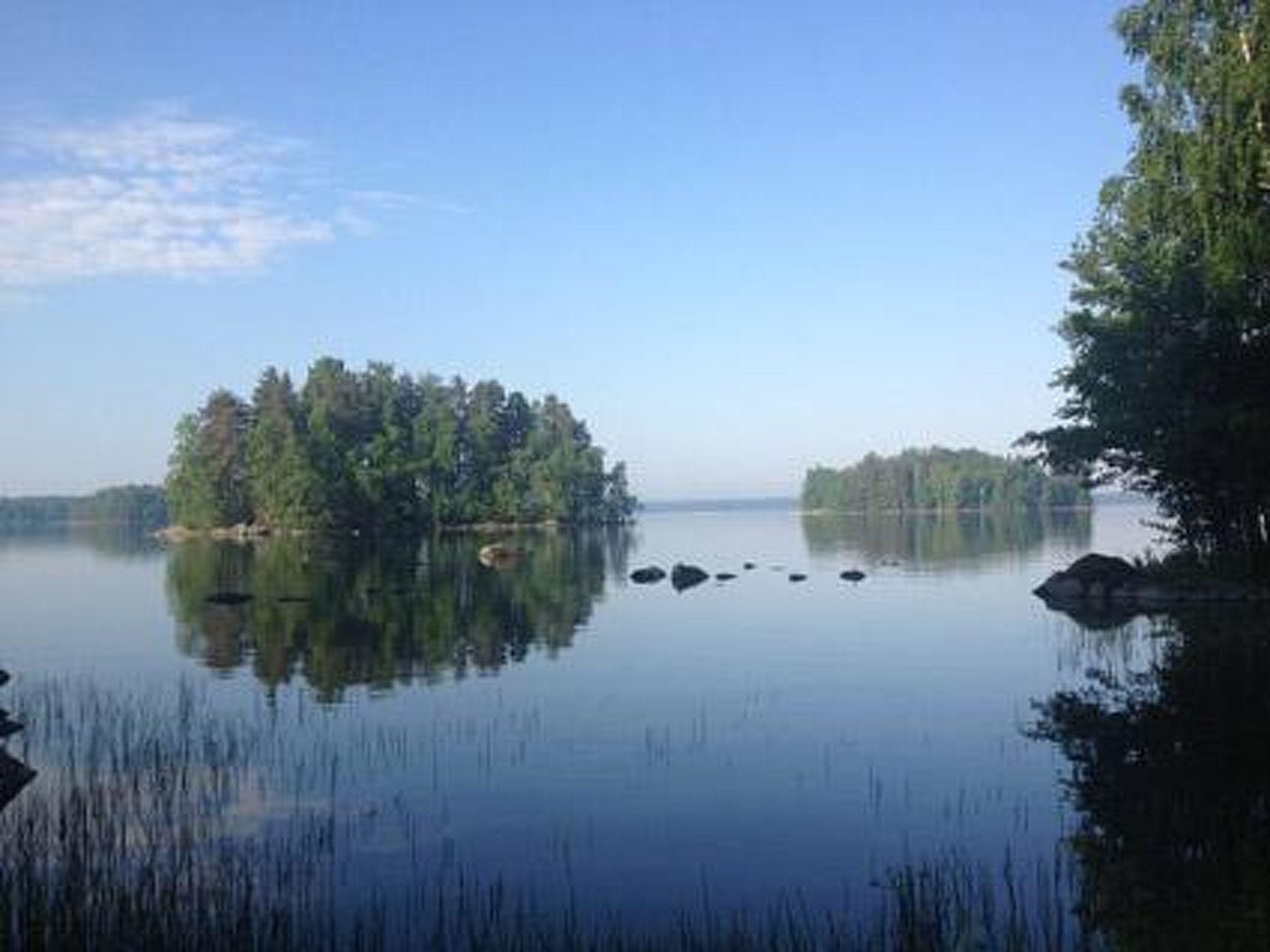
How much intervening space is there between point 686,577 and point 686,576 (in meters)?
0.07

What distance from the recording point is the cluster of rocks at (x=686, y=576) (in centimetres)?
7219

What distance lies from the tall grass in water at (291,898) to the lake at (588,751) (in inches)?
4.2

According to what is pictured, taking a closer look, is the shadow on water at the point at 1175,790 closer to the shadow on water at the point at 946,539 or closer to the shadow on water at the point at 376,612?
the shadow on water at the point at 376,612

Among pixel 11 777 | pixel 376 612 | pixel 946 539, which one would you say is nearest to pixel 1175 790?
pixel 11 777

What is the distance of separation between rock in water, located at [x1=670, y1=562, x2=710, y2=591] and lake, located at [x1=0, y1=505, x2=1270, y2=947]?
42.5 feet

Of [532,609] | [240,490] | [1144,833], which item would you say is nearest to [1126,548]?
[532,609]

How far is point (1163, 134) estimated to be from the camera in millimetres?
31734

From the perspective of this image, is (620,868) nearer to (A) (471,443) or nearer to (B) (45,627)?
(B) (45,627)

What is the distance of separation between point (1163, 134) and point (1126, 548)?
Answer: 236 ft

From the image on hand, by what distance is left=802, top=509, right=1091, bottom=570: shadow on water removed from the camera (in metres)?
96.6

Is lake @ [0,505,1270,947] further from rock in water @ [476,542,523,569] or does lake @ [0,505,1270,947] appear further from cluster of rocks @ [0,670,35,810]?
rock in water @ [476,542,523,569]

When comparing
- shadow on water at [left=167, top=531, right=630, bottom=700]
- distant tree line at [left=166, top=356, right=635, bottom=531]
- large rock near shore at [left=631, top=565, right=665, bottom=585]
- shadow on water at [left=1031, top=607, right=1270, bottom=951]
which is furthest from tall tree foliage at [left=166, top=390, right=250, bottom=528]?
shadow on water at [left=1031, top=607, right=1270, bottom=951]

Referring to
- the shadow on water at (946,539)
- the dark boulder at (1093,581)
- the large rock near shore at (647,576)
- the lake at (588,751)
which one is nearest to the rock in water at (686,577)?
the large rock near shore at (647,576)

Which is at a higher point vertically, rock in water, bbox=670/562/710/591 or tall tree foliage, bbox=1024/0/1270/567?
tall tree foliage, bbox=1024/0/1270/567
